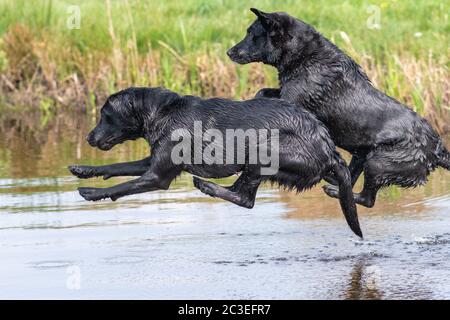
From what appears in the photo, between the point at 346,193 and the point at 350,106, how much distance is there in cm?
64

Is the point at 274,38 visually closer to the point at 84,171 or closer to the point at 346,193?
the point at 346,193

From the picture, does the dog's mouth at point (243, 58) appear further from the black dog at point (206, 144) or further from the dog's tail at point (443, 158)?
the dog's tail at point (443, 158)

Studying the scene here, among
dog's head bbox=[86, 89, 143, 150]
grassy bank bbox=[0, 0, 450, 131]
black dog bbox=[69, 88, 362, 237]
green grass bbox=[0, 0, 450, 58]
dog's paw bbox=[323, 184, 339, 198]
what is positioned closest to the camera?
black dog bbox=[69, 88, 362, 237]

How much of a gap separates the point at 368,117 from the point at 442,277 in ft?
4.86

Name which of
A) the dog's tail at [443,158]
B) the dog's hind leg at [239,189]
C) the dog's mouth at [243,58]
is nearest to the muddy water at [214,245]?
the dog's hind leg at [239,189]

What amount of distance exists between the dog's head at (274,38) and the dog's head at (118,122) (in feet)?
3.27

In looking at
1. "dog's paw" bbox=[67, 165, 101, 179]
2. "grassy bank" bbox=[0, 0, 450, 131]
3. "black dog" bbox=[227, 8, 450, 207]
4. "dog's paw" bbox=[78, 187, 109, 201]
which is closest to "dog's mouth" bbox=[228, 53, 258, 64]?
"black dog" bbox=[227, 8, 450, 207]

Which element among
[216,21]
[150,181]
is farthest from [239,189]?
[216,21]

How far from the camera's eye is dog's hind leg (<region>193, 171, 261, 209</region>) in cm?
719

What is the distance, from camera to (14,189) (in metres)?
9.55

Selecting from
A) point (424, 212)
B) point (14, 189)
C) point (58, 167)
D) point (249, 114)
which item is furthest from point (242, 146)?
point (58, 167)

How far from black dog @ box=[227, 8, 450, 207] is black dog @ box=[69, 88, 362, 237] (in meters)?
0.50

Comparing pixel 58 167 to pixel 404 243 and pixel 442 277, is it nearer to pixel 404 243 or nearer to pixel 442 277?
pixel 404 243

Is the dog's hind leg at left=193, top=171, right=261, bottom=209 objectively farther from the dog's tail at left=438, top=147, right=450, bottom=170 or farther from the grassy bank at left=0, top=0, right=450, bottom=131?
the grassy bank at left=0, top=0, right=450, bottom=131
